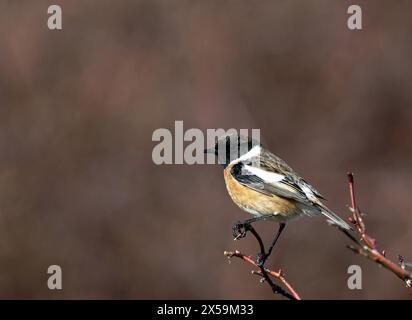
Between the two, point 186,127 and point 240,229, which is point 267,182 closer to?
point 240,229

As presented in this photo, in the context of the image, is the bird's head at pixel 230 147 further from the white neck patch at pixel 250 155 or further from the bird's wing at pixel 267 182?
the bird's wing at pixel 267 182

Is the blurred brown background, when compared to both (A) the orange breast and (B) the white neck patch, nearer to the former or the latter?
(B) the white neck patch

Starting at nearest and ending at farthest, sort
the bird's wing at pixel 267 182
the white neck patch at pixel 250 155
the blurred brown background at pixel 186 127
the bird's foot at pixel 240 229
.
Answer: the bird's foot at pixel 240 229 < the bird's wing at pixel 267 182 < the white neck patch at pixel 250 155 < the blurred brown background at pixel 186 127

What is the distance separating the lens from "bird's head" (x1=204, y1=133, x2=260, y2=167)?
231 inches

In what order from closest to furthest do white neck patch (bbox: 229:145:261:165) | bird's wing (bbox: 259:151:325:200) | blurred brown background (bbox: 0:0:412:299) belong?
bird's wing (bbox: 259:151:325:200) → white neck patch (bbox: 229:145:261:165) → blurred brown background (bbox: 0:0:412:299)

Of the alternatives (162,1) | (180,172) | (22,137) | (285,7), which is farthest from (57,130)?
(285,7)

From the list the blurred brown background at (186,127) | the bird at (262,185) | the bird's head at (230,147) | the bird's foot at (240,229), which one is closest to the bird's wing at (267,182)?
the bird at (262,185)

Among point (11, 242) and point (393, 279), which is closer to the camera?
point (393, 279)

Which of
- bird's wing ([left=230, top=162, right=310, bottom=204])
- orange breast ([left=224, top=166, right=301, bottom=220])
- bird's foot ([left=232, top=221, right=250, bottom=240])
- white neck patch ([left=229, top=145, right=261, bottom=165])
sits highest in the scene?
white neck patch ([left=229, top=145, right=261, bottom=165])

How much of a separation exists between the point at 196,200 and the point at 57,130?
274 cm

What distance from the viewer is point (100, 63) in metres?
12.3

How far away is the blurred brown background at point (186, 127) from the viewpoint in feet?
36.1

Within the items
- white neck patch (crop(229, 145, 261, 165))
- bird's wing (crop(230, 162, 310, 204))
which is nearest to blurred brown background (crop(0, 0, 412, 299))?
white neck patch (crop(229, 145, 261, 165))

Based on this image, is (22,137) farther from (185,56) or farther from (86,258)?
(185,56)
